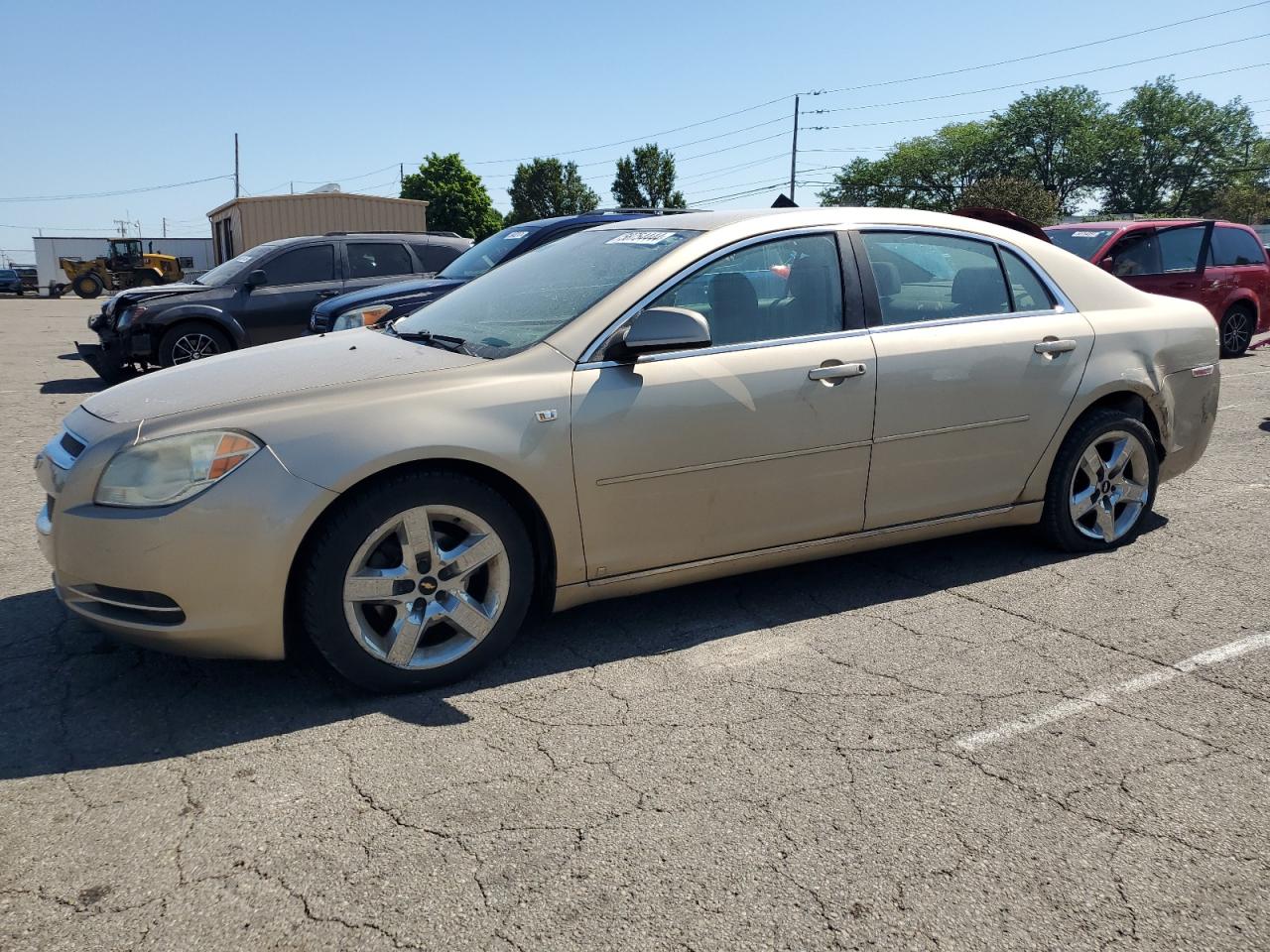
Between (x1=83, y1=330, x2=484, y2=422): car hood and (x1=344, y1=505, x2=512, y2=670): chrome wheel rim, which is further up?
(x1=83, y1=330, x2=484, y2=422): car hood

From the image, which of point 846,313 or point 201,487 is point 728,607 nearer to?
point 846,313

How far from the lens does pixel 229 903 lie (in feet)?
7.71

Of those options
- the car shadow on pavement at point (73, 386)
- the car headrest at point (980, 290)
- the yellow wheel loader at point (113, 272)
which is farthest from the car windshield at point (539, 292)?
the yellow wheel loader at point (113, 272)

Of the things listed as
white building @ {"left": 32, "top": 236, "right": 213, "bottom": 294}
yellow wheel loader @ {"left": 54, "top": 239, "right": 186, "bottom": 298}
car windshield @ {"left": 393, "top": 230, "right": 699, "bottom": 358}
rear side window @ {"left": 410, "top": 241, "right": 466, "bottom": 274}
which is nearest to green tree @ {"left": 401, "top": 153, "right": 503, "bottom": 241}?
white building @ {"left": 32, "top": 236, "right": 213, "bottom": 294}

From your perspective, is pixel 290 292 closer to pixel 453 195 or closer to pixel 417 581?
pixel 417 581

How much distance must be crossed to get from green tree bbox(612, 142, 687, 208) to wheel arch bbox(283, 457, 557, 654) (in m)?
86.0

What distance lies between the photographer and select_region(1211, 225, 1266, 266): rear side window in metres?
12.3

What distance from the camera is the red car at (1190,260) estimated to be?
38.5 ft

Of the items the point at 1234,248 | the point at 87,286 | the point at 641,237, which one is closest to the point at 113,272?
the point at 87,286

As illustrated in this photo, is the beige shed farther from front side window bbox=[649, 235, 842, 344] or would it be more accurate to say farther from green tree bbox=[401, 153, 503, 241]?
green tree bbox=[401, 153, 503, 241]

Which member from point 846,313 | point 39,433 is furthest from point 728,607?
point 39,433

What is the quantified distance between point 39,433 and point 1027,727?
7.81 metres

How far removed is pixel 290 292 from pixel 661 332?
9.20 m

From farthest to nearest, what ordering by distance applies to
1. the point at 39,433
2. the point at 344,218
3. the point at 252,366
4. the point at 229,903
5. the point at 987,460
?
the point at 344,218 < the point at 39,433 < the point at 987,460 < the point at 252,366 < the point at 229,903
